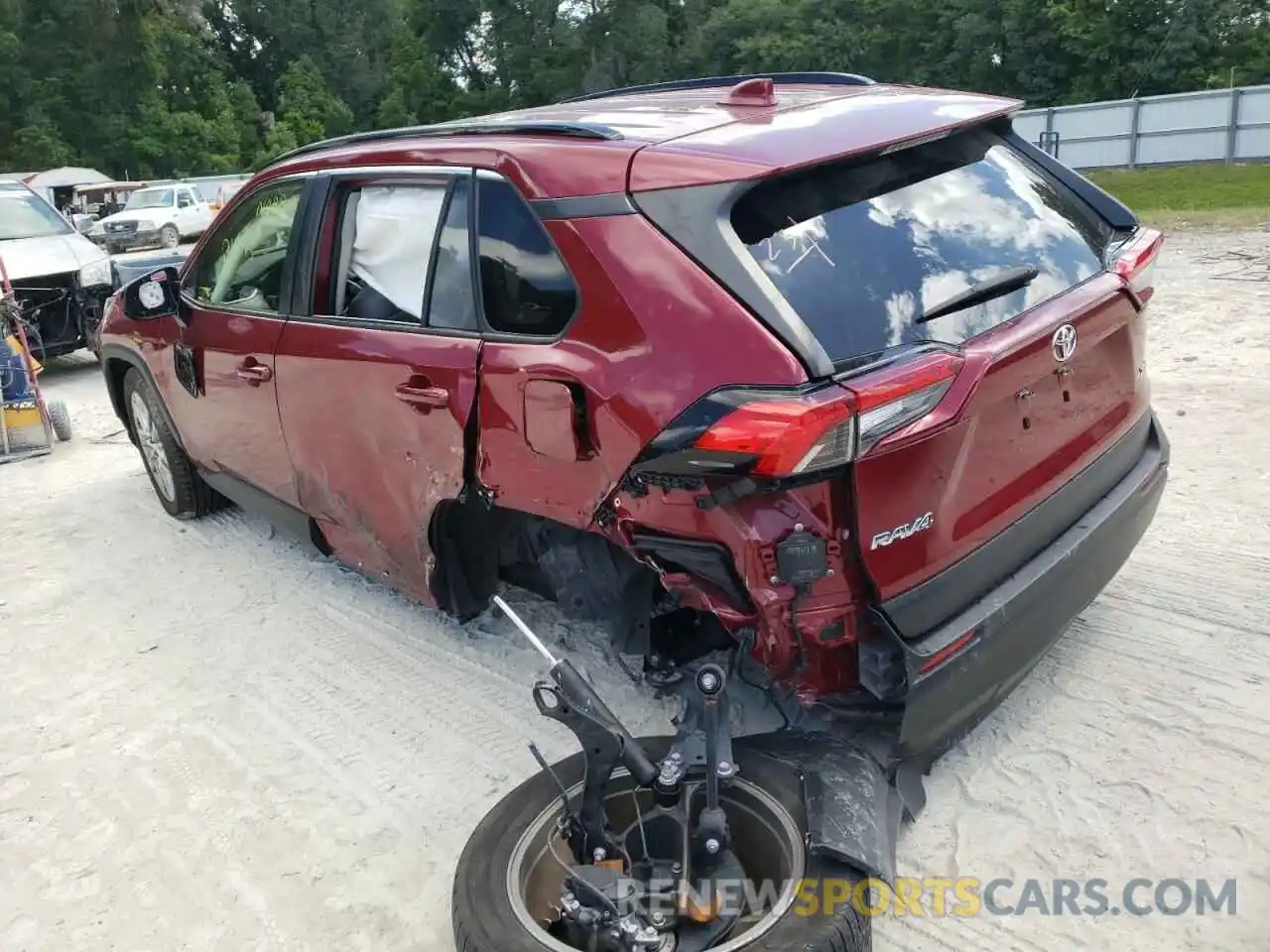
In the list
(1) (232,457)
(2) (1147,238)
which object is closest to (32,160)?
(1) (232,457)

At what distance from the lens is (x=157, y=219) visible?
86.4 ft

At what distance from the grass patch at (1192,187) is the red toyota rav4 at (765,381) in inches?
576

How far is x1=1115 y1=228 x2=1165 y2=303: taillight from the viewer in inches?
121

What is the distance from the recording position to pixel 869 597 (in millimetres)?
2496

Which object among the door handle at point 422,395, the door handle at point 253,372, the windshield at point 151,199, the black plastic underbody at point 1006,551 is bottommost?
the windshield at point 151,199

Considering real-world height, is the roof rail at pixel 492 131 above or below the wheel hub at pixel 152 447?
above

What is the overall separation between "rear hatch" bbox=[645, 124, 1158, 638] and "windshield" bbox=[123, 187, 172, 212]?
28596 millimetres

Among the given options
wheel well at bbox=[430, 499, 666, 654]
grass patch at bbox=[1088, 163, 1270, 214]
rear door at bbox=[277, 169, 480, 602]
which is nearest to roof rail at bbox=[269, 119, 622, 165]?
rear door at bbox=[277, 169, 480, 602]

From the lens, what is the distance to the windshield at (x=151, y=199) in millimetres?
27594

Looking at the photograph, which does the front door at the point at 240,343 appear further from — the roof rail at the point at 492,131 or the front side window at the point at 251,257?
→ the roof rail at the point at 492,131

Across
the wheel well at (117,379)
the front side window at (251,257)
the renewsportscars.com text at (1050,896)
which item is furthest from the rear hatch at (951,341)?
the wheel well at (117,379)

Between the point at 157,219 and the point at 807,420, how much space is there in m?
27.8

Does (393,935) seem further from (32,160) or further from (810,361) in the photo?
(32,160)

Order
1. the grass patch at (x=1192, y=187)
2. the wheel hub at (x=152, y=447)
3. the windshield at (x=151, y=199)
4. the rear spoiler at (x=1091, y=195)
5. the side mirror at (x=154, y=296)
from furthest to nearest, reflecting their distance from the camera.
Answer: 1. the windshield at (x=151, y=199)
2. the grass patch at (x=1192, y=187)
3. the wheel hub at (x=152, y=447)
4. the side mirror at (x=154, y=296)
5. the rear spoiler at (x=1091, y=195)
